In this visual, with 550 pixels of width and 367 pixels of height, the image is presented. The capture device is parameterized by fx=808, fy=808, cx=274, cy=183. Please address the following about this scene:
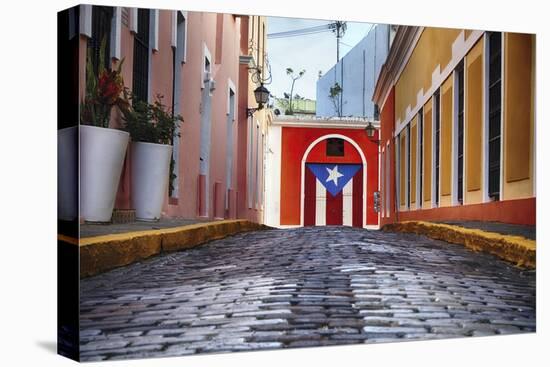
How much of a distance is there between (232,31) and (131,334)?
2.36 meters

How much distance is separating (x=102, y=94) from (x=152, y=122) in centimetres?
46

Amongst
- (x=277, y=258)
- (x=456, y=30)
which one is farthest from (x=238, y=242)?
(x=456, y=30)

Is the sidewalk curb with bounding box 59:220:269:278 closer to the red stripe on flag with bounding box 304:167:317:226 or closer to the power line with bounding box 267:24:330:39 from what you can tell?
the red stripe on flag with bounding box 304:167:317:226

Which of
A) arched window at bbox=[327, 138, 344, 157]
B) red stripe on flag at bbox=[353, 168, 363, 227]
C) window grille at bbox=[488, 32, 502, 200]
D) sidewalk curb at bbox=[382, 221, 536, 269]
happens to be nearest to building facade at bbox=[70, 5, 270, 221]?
arched window at bbox=[327, 138, 344, 157]

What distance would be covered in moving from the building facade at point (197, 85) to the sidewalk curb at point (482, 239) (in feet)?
4.35

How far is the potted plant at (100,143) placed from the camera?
17.1ft

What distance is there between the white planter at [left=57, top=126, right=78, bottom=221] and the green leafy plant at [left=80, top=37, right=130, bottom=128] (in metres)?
0.14

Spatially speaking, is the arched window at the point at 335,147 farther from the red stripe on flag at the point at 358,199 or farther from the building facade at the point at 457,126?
the building facade at the point at 457,126

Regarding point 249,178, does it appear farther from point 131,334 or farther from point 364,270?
point 131,334

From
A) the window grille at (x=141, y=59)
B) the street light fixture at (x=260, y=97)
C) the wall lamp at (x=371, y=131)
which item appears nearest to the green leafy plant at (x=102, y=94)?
the window grille at (x=141, y=59)

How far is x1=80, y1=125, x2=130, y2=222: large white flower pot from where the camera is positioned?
520 cm

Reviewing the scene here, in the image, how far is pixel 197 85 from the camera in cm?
598

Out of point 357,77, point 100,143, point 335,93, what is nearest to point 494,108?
point 357,77

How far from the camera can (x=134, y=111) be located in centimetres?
554
